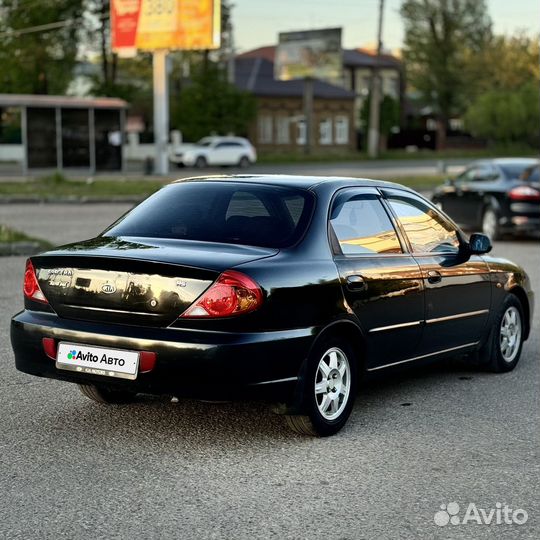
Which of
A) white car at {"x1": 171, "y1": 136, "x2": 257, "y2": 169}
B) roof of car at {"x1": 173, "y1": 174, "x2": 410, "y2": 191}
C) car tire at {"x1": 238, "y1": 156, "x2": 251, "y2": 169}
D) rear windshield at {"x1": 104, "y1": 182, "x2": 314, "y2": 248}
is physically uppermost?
roof of car at {"x1": 173, "y1": 174, "x2": 410, "y2": 191}

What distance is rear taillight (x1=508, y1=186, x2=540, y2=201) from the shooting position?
60.1 feet

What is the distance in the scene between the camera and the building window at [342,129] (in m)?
84.3

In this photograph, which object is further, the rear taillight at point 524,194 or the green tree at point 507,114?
the green tree at point 507,114

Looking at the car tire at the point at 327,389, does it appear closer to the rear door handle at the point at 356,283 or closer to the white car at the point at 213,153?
the rear door handle at the point at 356,283

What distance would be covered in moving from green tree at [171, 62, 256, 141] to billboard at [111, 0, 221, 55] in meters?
21.6

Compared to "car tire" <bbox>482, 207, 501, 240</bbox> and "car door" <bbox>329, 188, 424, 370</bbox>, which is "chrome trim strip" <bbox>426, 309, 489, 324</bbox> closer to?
"car door" <bbox>329, 188, 424, 370</bbox>

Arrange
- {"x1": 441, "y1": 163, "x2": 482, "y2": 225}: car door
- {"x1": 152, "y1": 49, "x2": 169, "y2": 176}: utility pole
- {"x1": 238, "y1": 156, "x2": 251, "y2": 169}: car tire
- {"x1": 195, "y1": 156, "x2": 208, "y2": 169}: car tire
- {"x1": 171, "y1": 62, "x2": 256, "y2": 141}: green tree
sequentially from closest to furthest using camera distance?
{"x1": 441, "y1": 163, "x2": 482, "y2": 225}: car door < {"x1": 152, "y1": 49, "x2": 169, "y2": 176}: utility pole < {"x1": 195, "y1": 156, "x2": 208, "y2": 169}: car tire < {"x1": 238, "y1": 156, "x2": 251, "y2": 169}: car tire < {"x1": 171, "y1": 62, "x2": 256, "y2": 141}: green tree

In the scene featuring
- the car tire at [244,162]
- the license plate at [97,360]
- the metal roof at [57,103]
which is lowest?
the car tire at [244,162]

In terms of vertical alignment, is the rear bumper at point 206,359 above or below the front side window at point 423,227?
below

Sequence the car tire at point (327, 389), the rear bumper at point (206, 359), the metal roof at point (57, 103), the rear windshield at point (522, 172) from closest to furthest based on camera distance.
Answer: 1. the rear bumper at point (206, 359)
2. the car tire at point (327, 389)
3. the rear windshield at point (522, 172)
4. the metal roof at point (57, 103)

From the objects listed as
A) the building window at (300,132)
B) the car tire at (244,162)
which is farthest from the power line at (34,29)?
the building window at (300,132)

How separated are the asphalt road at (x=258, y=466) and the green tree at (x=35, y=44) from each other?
55364mm

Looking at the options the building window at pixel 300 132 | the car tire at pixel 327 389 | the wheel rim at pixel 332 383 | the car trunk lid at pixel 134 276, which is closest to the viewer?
the car trunk lid at pixel 134 276

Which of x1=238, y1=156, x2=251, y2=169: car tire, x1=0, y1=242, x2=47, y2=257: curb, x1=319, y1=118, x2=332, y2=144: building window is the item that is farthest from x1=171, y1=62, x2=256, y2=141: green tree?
x1=0, y1=242, x2=47, y2=257: curb
